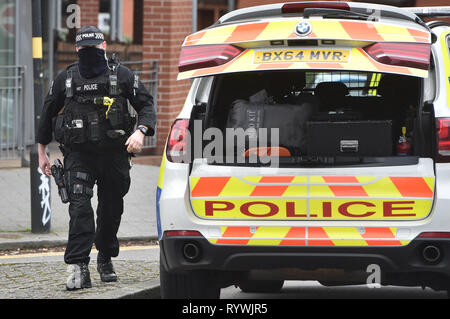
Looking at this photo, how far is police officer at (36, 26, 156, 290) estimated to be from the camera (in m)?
7.63

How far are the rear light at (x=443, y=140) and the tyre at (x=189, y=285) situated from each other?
1.43 metres

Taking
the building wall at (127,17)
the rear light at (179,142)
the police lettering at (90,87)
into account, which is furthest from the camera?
the building wall at (127,17)

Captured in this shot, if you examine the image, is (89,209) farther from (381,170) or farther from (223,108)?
(381,170)

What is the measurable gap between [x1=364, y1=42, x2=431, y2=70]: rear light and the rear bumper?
2.90 ft

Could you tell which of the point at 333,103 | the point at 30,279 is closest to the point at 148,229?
the point at 30,279

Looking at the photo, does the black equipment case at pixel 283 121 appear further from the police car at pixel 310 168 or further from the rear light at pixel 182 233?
the rear light at pixel 182 233

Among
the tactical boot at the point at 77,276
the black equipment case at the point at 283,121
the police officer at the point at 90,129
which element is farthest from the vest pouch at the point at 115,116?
the black equipment case at the point at 283,121

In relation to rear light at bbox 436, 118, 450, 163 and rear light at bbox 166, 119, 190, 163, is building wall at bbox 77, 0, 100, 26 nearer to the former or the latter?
rear light at bbox 166, 119, 190, 163

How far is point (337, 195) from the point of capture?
6.18 m

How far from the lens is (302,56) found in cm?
625

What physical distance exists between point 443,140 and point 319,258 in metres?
0.87

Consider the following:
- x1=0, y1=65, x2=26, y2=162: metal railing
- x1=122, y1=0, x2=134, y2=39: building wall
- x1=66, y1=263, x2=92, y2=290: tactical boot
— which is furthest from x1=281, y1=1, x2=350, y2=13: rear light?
x1=122, y1=0, x2=134, y2=39: building wall

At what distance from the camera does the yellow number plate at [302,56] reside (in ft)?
20.4

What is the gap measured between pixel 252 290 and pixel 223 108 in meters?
1.67
